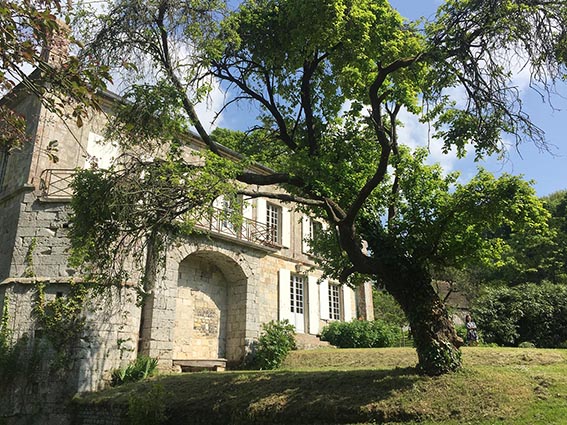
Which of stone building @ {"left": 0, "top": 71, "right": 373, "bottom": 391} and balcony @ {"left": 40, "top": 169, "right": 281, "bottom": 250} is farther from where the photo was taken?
balcony @ {"left": 40, "top": 169, "right": 281, "bottom": 250}

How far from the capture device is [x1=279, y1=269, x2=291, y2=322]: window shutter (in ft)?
54.9

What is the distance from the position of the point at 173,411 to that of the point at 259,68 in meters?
7.04

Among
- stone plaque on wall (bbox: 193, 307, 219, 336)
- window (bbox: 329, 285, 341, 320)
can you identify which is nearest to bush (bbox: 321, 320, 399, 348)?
→ window (bbox: 329, 285, 341, 320)

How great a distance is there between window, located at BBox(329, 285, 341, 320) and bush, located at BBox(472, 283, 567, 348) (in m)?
5.43

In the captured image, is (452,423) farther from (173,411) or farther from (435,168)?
(173,411)

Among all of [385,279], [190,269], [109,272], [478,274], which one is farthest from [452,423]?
[478,274]

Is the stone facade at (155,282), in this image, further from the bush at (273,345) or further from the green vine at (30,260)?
the bush at (273,345)

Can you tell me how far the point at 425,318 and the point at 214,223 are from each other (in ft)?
29.3

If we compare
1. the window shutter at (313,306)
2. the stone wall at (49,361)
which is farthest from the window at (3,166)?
the window shutter at (313,306)

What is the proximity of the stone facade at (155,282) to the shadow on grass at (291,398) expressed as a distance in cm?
237

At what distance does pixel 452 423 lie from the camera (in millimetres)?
6527

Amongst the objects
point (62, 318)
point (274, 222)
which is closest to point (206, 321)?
point (62, 318)

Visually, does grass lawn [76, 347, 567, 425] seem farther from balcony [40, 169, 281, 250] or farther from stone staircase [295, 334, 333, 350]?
stone staircase [295, 334, 333, 350]

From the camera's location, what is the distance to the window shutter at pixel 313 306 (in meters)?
17.7
